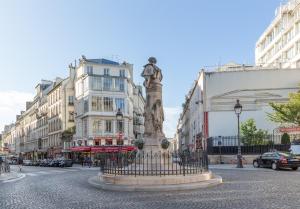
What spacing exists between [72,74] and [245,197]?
62528 mm

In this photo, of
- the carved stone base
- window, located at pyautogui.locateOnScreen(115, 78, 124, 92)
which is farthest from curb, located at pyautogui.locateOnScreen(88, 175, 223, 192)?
window, located at pyautogui.locateOnScreen(115, 78, 124, 92)

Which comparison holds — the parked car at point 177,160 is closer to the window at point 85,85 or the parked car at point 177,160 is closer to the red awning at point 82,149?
the red awning at point 82,149

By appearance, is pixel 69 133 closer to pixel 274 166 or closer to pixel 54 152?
pixel 54 152

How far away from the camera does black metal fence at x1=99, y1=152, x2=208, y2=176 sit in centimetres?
1633

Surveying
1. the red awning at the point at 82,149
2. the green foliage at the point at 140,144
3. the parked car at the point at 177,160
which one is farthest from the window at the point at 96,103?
the parked car at the point at 177,160

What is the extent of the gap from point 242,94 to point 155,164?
113ft

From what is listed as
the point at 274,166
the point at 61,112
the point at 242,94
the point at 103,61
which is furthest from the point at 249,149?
the point at 61,112

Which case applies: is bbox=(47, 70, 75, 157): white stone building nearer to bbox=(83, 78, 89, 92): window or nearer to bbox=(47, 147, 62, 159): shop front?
bbox=(47, 147, 62, 159): shop front

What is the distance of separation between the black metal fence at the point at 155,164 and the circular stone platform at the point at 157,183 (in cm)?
55

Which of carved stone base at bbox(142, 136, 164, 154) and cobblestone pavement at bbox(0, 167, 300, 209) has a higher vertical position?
carved stone base at bbox(142, 136, 164, 154)

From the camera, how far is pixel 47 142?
275ft

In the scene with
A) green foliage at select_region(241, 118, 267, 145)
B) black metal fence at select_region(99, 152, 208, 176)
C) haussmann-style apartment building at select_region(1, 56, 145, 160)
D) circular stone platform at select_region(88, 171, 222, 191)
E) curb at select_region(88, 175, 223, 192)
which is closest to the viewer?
curb at select_region(88, 175, 223, 192)

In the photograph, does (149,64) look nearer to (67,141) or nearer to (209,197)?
(209,197)

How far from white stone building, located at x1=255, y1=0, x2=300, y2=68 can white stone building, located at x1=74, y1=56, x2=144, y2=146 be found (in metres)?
21.9
